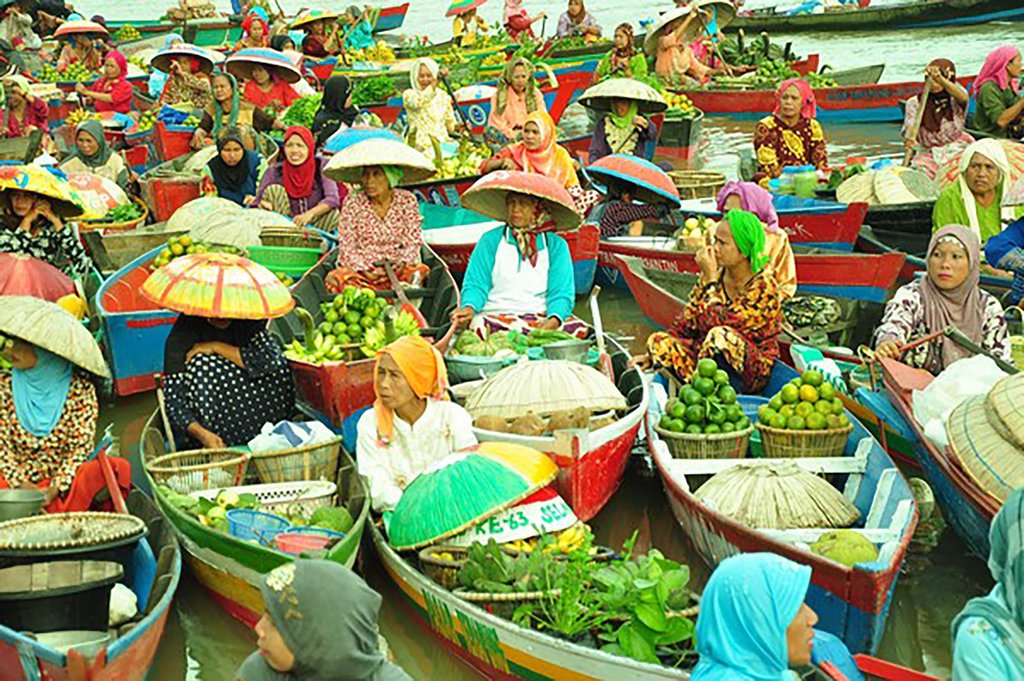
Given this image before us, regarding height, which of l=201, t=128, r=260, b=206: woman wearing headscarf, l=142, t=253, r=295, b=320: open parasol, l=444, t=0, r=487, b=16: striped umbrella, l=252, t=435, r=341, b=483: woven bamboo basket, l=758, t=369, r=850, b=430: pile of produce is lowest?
l=252, t=435, r=341, b=483: woven bamboo basket

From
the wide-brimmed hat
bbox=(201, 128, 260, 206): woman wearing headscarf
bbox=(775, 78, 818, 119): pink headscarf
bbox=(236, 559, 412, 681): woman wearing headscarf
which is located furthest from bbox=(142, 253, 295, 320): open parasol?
the wide-brimmed hat

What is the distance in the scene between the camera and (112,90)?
1510cm

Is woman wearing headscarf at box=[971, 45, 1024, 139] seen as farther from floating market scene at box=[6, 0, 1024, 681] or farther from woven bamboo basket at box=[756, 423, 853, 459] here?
woven bamboo basket at box=[756, 423, 853, 459]

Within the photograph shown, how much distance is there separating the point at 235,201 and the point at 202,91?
13.4 ft

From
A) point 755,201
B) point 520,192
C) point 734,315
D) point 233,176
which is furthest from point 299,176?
point 734,315

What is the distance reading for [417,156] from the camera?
768 centimetres

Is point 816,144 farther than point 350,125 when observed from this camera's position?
No

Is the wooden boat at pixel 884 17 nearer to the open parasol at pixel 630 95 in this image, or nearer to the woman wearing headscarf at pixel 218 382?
the open parasol at pixel 630 95

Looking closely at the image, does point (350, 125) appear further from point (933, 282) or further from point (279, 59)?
point (933, 282)

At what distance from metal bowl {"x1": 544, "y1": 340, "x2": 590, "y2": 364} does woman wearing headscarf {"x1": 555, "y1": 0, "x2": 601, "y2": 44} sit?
11.4 m

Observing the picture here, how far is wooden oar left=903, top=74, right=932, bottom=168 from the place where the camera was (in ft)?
33.3

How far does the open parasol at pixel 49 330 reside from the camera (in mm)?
4754

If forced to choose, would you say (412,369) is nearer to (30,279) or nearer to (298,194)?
(30,279)

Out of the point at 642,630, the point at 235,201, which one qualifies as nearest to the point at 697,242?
the point at 235,201
